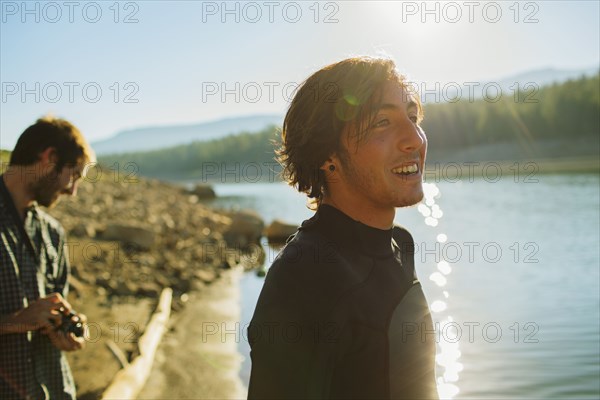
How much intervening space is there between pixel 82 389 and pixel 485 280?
1061 cm

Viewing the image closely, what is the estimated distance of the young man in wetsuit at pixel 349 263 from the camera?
1.86 meters

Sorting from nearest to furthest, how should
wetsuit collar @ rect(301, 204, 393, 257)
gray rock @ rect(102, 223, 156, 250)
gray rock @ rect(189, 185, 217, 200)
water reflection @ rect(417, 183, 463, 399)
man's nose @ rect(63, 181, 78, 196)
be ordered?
1. wetsuit collar @ rect(301, 204, 393, 257)
2. man's nose @ rect(63, 181, 78, 196)
3. water reflection @ rect(417, 183, 463, 399)
4. gray rock @ rect(102, 223, 156, 250)
5. gray rock @ rect(189, 185, 217, 200)

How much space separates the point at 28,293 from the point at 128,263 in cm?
1063

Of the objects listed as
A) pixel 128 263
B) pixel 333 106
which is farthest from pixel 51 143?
pixel 128 263

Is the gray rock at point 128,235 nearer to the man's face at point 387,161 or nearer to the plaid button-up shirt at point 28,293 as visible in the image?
the plaid button-up shirt at point 28,293

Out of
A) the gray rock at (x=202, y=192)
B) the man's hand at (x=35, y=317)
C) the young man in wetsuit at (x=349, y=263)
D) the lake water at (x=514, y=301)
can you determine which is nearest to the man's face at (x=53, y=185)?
the man's hand at (x=35, y=317)

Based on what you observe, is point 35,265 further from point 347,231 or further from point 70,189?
point 347,231

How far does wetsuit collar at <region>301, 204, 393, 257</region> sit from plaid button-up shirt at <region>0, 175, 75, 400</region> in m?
2.32

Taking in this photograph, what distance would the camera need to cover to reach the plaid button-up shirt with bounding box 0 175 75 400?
3.78 metres

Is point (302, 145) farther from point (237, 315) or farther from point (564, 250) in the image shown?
point (564, 250)

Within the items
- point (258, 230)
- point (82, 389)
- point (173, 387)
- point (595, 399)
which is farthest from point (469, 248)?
point (82, 389)

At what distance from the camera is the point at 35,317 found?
12.3ft

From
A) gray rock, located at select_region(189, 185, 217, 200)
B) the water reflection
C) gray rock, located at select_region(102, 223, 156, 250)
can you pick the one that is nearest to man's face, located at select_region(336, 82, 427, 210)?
the water reflection

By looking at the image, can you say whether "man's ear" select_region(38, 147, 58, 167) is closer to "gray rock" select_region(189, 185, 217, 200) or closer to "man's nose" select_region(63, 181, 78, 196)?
"man's nose" select_region(63, 181, 78, 196)
